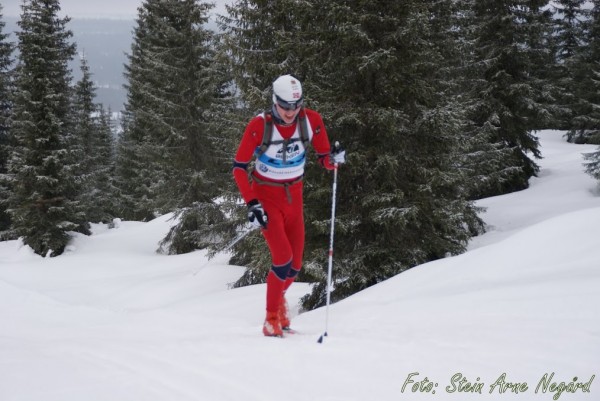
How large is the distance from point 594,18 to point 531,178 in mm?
15238

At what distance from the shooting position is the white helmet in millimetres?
5168

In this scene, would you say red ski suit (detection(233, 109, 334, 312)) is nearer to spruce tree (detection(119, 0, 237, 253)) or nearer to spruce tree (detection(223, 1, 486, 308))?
spruce tree (detection(223, 1, 486, 308))

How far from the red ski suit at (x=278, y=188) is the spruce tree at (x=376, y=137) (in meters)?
2.60

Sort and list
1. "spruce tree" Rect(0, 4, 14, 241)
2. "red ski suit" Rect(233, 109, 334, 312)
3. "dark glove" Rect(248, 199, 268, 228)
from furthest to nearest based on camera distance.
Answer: "spruce tree" Rect(0, 4, 14, 241)
"red ski suit" Rect(233, 109, 334, 312)
"dark glove" Rect(248, 199, 268, 228)

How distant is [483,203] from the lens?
21.1 metres

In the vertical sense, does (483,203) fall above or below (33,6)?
below

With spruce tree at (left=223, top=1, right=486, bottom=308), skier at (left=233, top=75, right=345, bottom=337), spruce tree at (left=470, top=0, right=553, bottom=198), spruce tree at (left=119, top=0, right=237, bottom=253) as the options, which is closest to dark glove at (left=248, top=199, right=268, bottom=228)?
skier at (left=233, top=75, right=345, bottom=337)

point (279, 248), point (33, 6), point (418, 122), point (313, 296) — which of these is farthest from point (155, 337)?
point (33, 6)

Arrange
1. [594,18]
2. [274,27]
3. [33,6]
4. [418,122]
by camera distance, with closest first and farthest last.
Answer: [418,122]
[274,27]
[33,6]
[594,18]

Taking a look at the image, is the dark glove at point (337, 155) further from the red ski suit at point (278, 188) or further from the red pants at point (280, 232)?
the red pants at point (280, 232)

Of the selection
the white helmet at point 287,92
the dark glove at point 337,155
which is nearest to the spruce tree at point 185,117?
the dark glove at point 337,155

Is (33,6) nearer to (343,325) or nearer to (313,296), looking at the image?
(313,296)

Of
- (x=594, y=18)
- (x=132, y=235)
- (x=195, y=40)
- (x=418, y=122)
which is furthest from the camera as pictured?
(x=594, y=18)

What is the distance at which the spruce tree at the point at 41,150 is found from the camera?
22.7m
